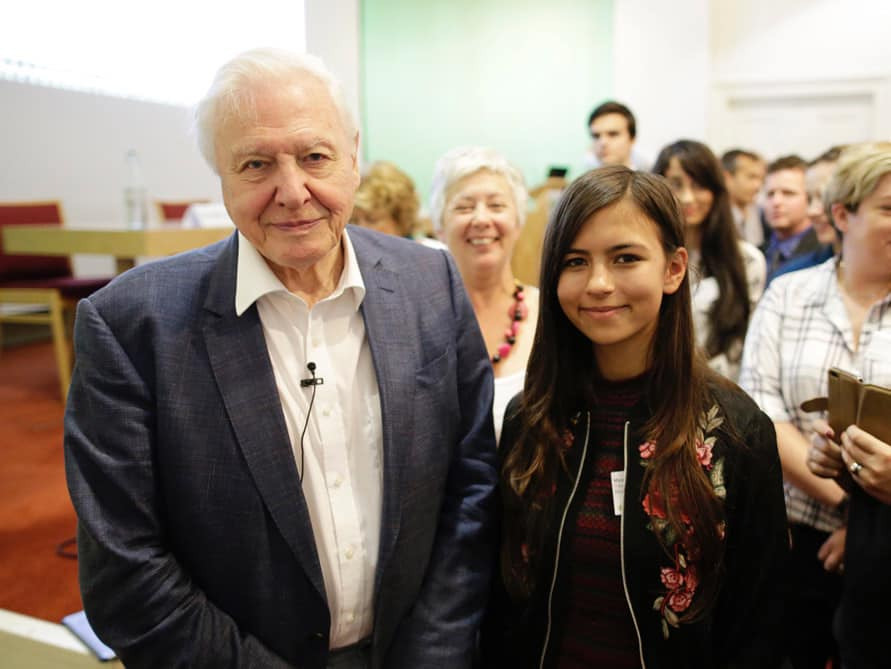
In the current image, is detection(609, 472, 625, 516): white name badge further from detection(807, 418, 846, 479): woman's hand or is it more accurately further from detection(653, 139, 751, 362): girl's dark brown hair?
detection(653, 139, 751, 362): girl's dark brown hair

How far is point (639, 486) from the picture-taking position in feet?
4.19

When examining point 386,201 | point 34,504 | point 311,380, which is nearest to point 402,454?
point 311,380

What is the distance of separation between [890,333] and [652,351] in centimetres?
62

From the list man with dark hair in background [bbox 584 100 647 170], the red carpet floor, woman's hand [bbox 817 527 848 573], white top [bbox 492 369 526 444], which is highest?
man with dark hair in background [bbox 584 100 647 170]

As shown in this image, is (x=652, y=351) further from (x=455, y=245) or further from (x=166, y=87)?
(x=166, y=87)

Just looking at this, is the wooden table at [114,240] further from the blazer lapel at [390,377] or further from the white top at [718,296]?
the blazer lapel at [390,377]

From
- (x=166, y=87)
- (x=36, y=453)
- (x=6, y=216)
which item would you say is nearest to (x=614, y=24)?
(x=166, y=87)

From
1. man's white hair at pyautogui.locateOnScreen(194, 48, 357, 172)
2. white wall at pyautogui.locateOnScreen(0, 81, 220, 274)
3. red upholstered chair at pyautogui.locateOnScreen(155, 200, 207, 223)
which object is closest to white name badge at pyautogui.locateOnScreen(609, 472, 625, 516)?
man's white hair at pyautogui.locateOnScreen(194, 48, 357, 172)

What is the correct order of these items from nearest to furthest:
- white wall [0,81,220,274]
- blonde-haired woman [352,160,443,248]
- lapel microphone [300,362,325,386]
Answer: lapel microphone [300,362,325,386] → blonde-haired woman [352,160,443,248] → white wall [0,81,220,274]

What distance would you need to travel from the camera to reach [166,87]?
19.3ft

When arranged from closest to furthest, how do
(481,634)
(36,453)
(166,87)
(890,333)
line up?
(481,634) → (890,333) → (36,453) → (166,87)

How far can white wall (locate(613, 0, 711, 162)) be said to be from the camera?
22.7ft

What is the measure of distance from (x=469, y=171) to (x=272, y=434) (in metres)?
1.17

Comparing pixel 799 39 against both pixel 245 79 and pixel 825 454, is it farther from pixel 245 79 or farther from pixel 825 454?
pixel 245 79
